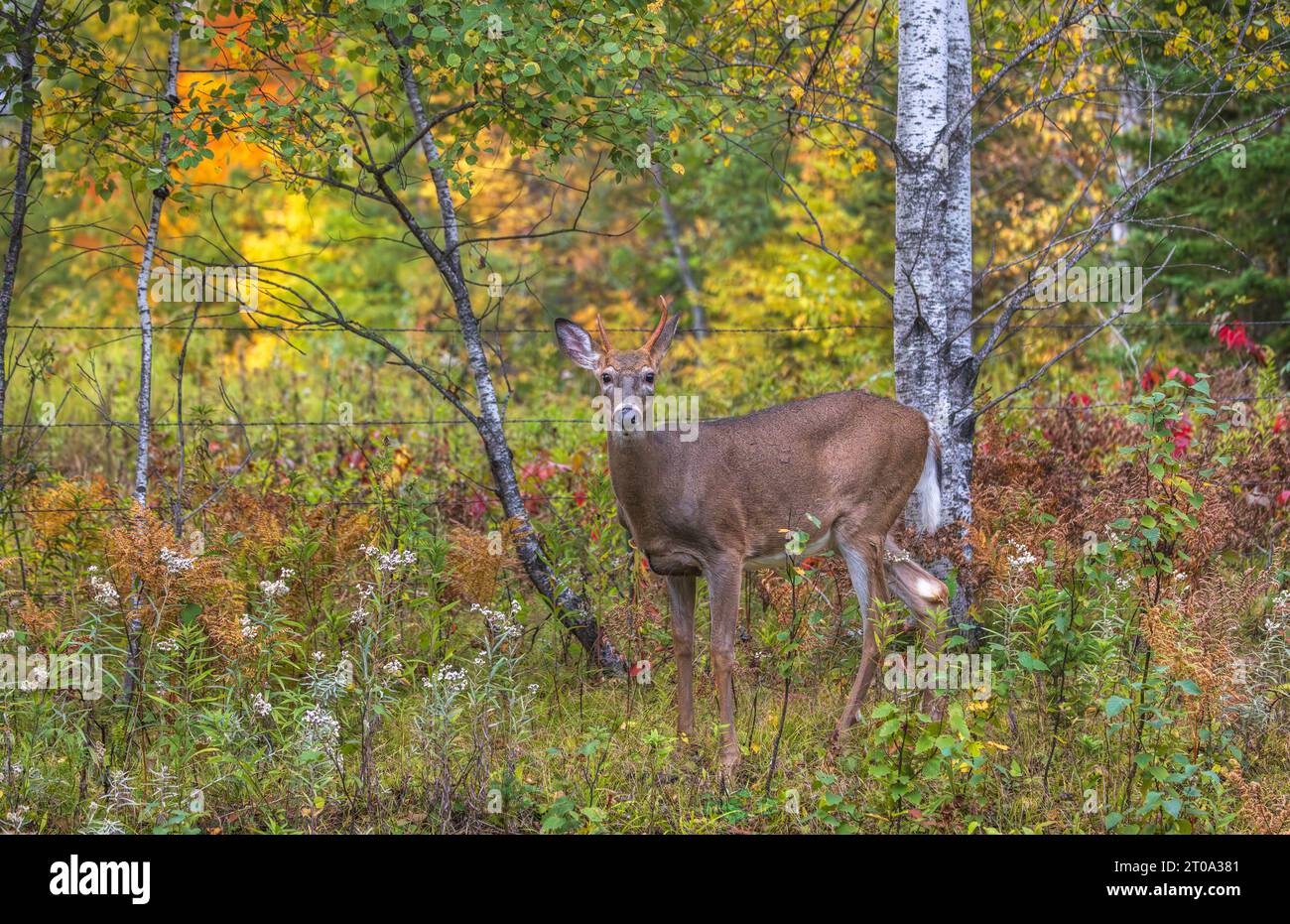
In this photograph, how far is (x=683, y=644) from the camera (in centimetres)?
541

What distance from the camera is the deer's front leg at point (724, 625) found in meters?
5.14

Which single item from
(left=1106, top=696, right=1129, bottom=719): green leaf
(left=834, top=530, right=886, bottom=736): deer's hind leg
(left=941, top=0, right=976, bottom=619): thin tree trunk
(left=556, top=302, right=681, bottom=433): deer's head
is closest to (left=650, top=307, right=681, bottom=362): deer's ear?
(left=556, top=302, right=681, bottom=433): deer's head

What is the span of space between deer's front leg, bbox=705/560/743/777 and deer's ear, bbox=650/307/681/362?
931mm

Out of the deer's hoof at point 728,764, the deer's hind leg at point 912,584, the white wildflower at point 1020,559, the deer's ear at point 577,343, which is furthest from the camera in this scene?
the deer's hind leg at point 912,584

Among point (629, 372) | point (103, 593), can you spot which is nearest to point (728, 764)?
point (629, 372)

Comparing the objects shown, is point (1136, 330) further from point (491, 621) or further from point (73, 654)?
point (73, 654)

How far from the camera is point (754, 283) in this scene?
16.0 m

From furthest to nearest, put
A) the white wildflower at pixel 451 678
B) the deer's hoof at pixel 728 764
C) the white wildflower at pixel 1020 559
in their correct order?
1. the white wildflower at pixel 1020 559
2. the deer's hoof at pixel 728 764
3. the white wildflower at pixel 451 678

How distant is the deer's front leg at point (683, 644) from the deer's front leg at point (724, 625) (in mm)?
122

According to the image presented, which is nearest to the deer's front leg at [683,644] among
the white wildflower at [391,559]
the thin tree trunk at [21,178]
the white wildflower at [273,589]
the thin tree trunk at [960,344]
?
the white wildflower at [391,559]

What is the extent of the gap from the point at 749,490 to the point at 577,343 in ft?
3.26

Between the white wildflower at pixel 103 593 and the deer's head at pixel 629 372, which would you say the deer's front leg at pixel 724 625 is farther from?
the white wildflower at pixel 103 593
